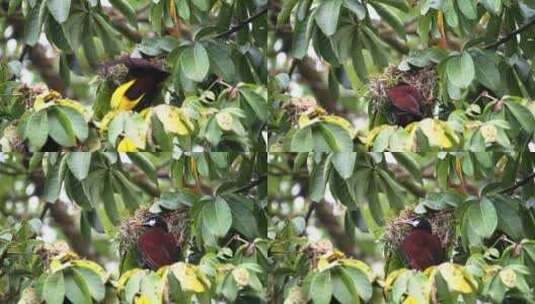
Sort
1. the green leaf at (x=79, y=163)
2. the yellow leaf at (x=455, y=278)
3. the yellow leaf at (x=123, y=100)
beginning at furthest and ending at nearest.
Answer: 1. the yellow leaf at (x=123, y=100)
2. the green leaf at (x=79, y=163)
3. the yellow leaf at (x=455, y=278)

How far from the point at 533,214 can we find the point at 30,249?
1.62m

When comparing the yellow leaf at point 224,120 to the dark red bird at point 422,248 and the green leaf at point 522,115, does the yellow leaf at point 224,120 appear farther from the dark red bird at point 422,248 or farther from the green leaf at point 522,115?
the green leaf at point 522,115

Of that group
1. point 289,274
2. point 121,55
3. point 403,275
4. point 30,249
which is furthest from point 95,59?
point 403,275

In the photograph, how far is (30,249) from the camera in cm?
416

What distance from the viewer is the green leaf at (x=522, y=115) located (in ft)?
13.3

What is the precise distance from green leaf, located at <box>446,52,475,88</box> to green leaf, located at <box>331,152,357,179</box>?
397mm

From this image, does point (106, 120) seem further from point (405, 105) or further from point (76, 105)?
point (405, 105)

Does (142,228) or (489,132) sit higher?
(489,132)

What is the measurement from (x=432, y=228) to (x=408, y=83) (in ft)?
1.57

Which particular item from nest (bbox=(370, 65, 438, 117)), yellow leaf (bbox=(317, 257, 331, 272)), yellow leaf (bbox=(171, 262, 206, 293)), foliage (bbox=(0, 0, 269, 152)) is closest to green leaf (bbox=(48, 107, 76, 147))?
foliage (bbox=(0, 0, 269, 152))

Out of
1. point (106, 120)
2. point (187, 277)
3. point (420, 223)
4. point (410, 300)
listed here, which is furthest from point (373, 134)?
point (106, 120)

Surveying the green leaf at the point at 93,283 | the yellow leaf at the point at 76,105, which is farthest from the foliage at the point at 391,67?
the green leaf at the point at 93,283

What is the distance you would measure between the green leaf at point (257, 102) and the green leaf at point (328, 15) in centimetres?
29

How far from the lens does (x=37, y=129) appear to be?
4.05 meters
